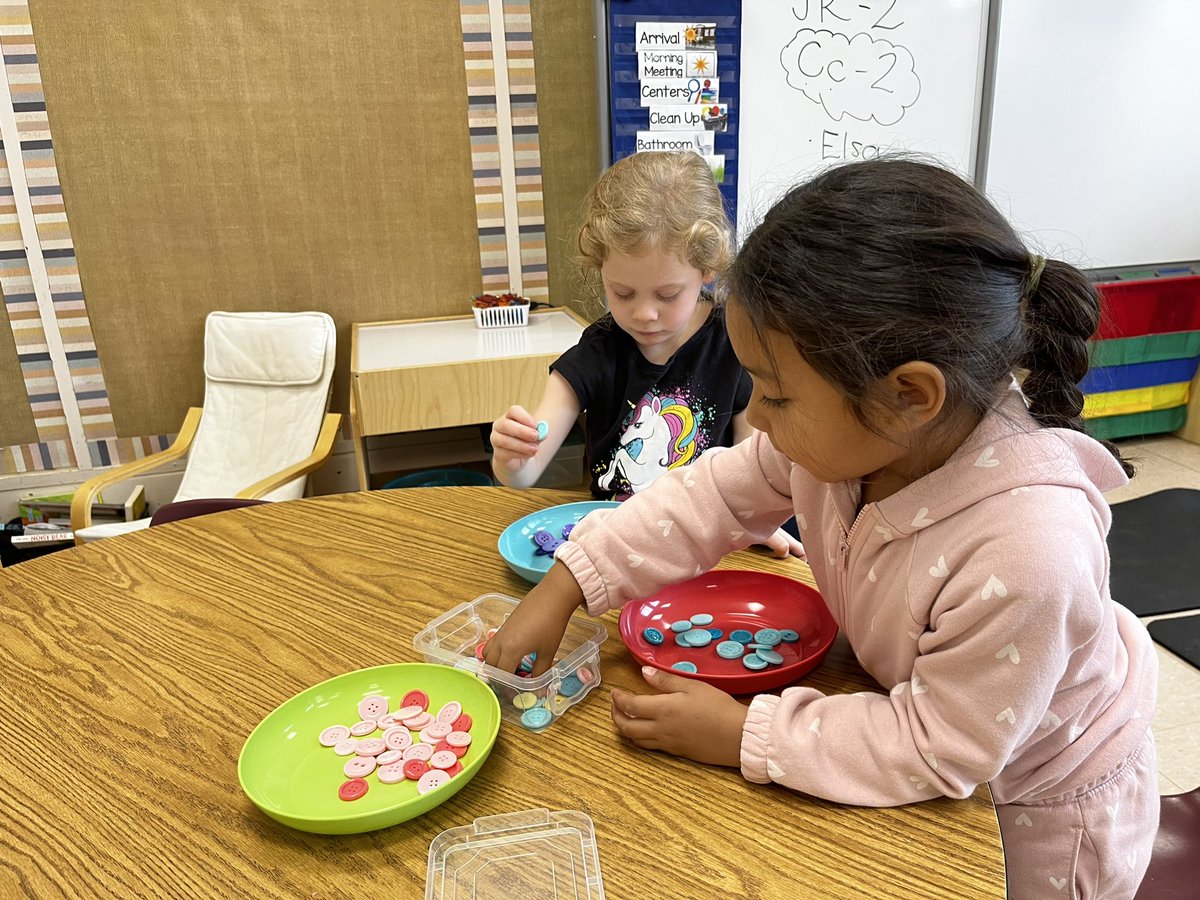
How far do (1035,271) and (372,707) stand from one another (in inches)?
26.6

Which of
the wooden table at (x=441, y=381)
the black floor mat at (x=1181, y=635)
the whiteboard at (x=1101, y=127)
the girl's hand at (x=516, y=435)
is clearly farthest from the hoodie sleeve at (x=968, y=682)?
the whiteboard at (x=1101, y=127)

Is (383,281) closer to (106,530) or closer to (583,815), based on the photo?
(106,530)

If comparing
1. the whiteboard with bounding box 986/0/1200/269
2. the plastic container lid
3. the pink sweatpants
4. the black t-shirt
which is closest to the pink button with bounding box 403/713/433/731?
the pink sweatpants

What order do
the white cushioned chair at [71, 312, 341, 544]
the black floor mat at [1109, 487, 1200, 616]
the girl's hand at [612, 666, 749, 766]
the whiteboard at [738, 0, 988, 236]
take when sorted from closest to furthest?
the girl's hand at [612, 666, 749, 766]
the black floor mat at [1109, 487, 1200, 616]
the white cushioned chair at [71, 312, 341, 544]
the whiteboard at [738, 0, 988, 236]

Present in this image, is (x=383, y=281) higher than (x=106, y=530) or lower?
higher

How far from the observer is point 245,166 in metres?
2.58

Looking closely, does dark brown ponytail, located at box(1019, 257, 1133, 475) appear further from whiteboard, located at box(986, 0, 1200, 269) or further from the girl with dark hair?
whiteboard, located at box(986, 0, 1200, 269)

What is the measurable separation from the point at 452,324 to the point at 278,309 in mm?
553

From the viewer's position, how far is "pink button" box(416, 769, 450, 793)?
669mm

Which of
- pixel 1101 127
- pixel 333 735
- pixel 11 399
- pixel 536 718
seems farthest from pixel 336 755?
pixel 1101 127

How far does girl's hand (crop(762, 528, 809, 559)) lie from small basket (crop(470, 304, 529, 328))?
1.78m

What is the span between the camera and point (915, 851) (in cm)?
61

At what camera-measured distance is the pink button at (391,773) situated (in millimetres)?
695

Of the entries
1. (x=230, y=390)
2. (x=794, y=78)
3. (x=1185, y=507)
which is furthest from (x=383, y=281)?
(x=1185, y=507)
